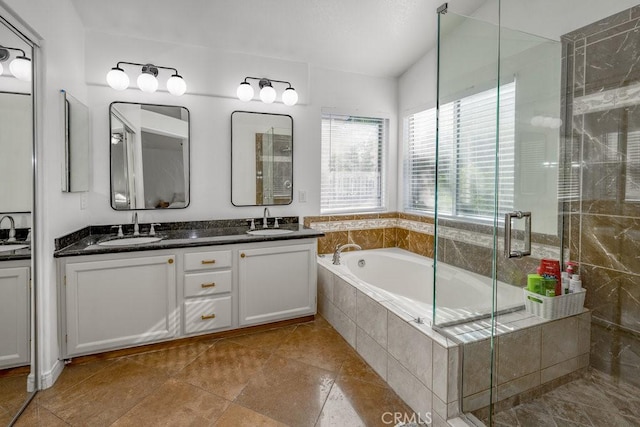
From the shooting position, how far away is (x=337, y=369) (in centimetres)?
217

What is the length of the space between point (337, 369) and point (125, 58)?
2790mm

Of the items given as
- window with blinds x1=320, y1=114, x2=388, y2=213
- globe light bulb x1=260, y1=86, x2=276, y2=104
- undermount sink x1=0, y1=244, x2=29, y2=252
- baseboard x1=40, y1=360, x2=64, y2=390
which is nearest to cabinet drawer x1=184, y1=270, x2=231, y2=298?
baseboard x1=40, y1=360, x2=64, y2=390

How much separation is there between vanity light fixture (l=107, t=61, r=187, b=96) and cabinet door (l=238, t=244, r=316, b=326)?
140 centimetres

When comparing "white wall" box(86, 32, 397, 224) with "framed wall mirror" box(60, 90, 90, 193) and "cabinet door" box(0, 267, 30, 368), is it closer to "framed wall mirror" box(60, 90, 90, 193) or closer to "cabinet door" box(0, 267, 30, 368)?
"framed wall mirror" box(60, 90, 90, 193)

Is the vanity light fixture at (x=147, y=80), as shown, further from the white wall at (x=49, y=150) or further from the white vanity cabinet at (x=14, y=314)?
the white vanity cabinet at (x=14, y=314)

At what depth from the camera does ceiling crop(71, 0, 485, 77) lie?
2.51m

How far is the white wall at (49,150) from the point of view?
187cm

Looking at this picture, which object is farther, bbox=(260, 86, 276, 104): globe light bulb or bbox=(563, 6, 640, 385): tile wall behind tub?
bbox=(260, 86, 276, 104): globe light bulb

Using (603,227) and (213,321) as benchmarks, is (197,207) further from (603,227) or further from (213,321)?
(603,227)

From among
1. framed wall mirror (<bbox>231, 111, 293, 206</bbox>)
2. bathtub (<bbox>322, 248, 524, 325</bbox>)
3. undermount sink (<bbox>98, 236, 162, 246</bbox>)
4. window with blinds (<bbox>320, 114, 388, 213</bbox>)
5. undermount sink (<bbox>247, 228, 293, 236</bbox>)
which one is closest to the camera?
bathtub (<bbox>322, 248, 524, 325</bbox>)

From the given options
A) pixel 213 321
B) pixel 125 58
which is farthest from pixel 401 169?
pixel 125 58

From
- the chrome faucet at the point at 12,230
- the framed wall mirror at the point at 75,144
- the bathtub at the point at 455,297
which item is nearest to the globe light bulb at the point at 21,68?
the framed wall mirror at the point at 75,144

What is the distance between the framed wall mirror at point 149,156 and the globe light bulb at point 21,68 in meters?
0.91

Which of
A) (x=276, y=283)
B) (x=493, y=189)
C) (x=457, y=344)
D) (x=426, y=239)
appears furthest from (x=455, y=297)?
(x=426, y=239)
